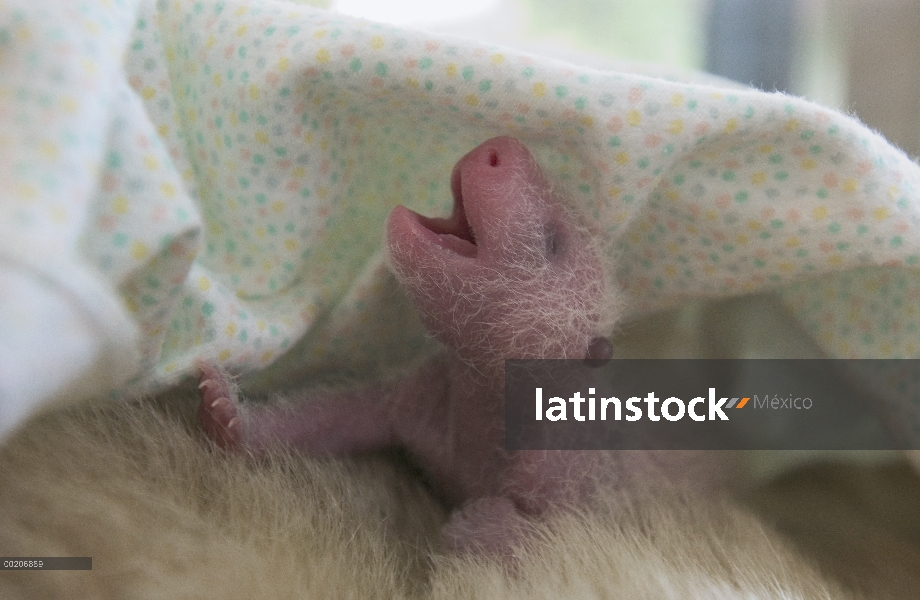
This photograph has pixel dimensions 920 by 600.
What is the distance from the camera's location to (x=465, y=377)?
551mm

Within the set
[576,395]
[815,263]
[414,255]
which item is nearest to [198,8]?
[414,255]

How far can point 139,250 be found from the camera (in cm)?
37

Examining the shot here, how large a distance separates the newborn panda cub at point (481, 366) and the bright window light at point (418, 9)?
576 millimetres

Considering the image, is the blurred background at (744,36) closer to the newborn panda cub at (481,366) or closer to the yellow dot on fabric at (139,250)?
the newborn panda cub at (481,366)

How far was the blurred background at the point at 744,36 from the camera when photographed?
2.78 ft

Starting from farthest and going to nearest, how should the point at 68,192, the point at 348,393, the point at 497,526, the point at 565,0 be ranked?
the point at 565,0
the point at 348,393
the point at 497,526
the point at 68,192

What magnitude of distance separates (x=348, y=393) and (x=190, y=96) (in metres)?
0.28

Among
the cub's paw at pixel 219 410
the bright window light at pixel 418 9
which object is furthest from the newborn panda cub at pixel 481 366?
the bright window light at pixel 418 9

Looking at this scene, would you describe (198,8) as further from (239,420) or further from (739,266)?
(739,266)

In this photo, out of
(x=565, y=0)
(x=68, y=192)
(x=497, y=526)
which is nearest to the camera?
(x=68, y=192)

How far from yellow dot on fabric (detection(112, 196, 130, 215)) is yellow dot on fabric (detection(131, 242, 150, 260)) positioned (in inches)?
0.7

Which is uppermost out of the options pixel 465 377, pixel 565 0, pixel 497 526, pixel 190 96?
pixel 565 0

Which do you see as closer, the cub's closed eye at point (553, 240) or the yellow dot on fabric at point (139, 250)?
the yellow dot on fabric at point (139, 250)

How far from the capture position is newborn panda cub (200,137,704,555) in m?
0.49
